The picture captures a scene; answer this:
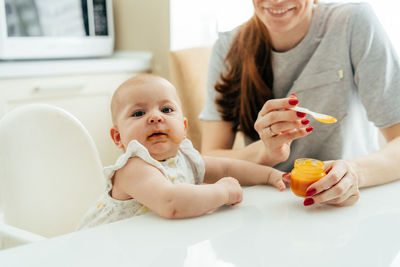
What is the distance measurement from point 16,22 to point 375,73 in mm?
1821

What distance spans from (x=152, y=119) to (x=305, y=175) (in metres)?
0.31

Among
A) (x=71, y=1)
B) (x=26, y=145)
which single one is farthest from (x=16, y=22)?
(x=26, y=145)

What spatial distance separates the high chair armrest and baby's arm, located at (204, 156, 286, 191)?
0.40 meters

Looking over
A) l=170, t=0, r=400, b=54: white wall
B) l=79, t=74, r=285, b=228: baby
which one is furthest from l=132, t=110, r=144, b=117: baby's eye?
l=170, t=0, r=400, b=54: white wall

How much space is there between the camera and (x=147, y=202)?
2.43ft

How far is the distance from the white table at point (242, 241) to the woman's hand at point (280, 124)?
16 centimetres

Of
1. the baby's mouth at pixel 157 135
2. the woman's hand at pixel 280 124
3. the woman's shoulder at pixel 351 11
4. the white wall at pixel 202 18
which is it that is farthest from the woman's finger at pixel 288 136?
the white wall at pixel 202 18

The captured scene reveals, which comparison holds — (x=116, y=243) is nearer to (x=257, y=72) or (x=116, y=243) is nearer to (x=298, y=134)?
(x=298, y=134)

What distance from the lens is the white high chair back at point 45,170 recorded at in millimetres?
997

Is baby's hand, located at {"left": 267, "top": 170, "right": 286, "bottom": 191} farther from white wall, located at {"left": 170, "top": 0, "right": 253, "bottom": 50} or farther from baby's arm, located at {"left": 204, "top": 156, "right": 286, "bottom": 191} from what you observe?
white wall, located at {"left": 170, "top": 0, "right": 253, "bottom": 50}

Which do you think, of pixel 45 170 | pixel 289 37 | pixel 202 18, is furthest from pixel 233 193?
pixel 202 18

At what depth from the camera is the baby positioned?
2.39ft

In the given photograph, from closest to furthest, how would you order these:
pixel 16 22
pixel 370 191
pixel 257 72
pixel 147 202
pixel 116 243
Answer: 1. pixel 116 243
2. pixel 147 202
3. pixel 370 191
4. pixel 257 72
5. pixel 16 22

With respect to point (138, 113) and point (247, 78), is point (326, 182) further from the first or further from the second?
point (247, 78)
